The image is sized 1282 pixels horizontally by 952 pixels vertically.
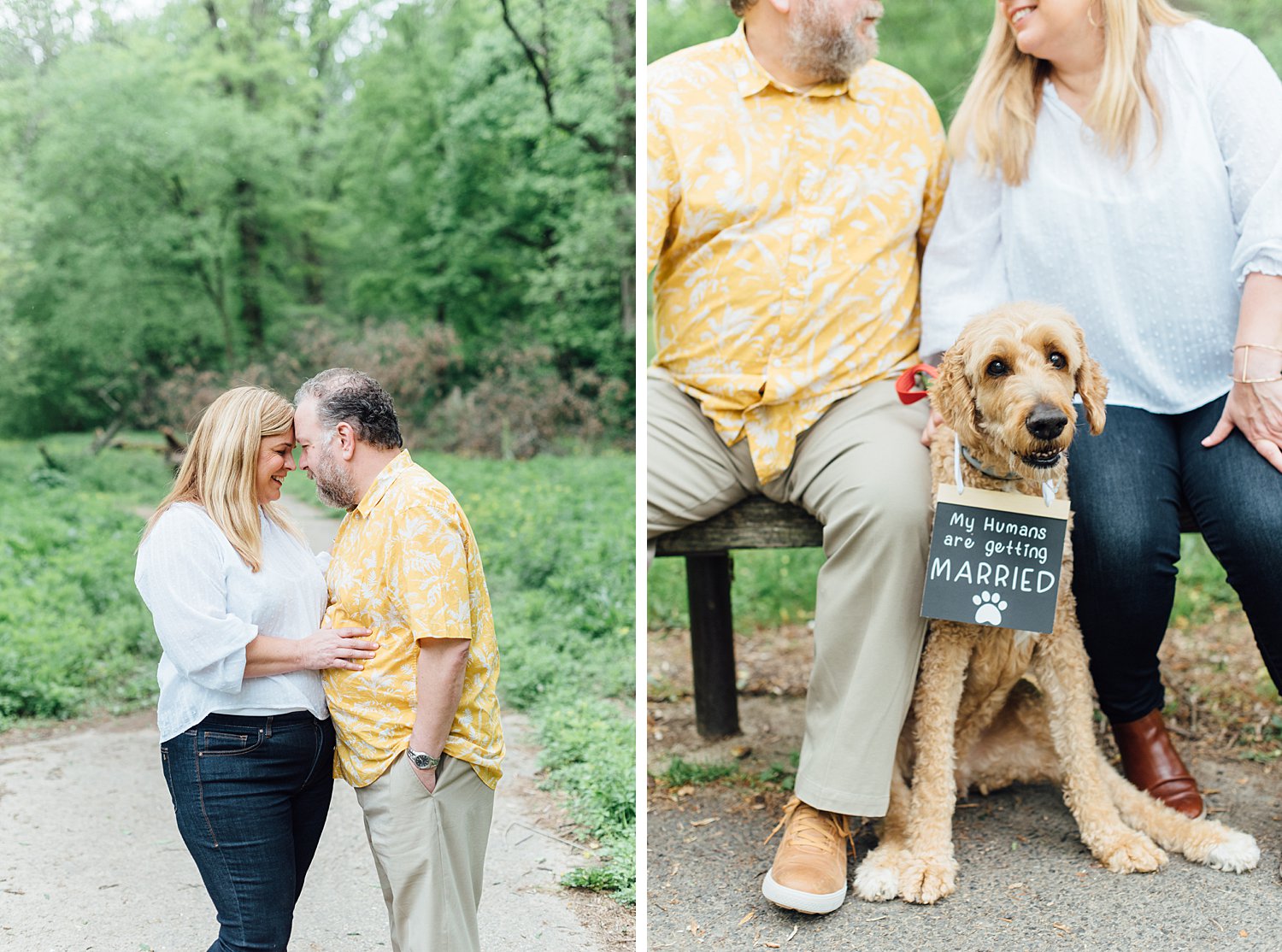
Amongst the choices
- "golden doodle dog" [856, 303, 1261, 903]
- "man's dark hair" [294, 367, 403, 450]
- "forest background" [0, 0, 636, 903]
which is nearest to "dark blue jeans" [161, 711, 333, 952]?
"man's dark hair" [294, 367, 403, 450]

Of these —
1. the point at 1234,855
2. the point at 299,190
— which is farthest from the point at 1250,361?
the point at 299,190

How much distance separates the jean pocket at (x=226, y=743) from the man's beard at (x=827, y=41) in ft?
7.91

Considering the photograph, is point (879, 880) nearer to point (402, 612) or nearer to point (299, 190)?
point (402, 612)

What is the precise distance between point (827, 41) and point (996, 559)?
159 centimetres

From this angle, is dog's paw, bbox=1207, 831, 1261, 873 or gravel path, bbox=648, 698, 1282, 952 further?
dog's paw, bbox=1207, 831, 1261, 873

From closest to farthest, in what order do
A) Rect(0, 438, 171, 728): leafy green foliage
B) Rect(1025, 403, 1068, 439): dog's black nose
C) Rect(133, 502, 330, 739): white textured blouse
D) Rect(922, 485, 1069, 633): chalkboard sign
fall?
Rect(133, 502, 330, 739): white textured blouse → Rect(1025, 403, 1068, 439): dog's black nose → Rect(922, 485, 1069, 633): chalkboard sign → Rect(0, 438, 171, 728): leafy green foliage

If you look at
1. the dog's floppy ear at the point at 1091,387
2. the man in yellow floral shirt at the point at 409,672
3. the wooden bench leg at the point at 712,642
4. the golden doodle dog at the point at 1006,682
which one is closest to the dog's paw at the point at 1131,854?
the golden doodle dog at the point at 1006,682

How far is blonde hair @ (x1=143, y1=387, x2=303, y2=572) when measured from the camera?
2.38 m

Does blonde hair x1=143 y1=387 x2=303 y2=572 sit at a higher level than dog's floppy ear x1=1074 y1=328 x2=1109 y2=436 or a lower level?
lower

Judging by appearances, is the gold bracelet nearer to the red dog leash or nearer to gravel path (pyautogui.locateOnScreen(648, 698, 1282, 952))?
the red dog leash

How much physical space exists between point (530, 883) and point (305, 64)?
13259 mm

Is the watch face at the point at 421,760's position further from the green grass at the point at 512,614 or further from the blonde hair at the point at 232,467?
the green grass at the point at 512,614

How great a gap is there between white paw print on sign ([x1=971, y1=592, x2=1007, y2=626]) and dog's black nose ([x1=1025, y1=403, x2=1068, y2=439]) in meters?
A: 0.45

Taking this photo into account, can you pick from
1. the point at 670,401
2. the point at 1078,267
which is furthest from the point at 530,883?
the point at 1078,267
